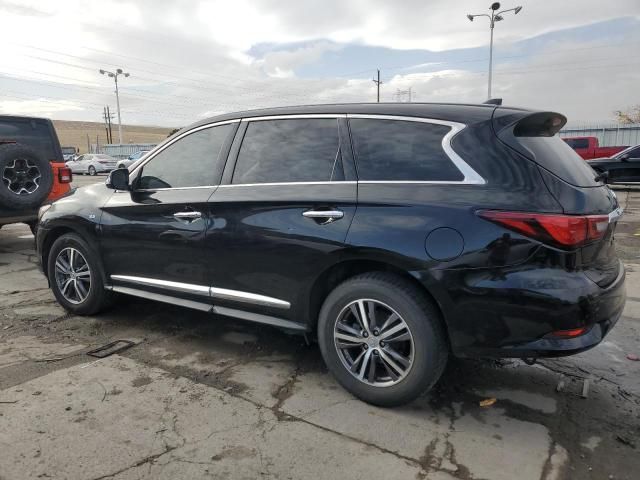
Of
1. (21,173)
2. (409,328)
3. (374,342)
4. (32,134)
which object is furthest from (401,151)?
(32,134)

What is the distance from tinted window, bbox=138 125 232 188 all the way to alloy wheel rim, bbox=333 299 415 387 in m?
1.43

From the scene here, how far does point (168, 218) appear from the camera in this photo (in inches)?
153

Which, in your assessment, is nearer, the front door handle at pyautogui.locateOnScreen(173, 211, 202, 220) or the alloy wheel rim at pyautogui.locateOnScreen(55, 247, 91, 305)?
the front door handle at pyautogui.locateOnScreen(173, 211, 202, 220)

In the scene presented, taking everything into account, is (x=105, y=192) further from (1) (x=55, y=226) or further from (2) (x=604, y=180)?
(2) (x=604, y=180)

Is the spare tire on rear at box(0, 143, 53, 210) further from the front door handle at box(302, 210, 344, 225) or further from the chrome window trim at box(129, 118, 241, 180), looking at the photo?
the front door handle at box(302, 210, 344, 225)

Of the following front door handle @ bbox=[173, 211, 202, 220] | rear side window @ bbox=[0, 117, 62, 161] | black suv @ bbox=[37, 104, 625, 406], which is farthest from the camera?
rear side window @ bbox=[0, 117, 62, 161]

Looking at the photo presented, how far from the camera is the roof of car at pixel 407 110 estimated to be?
9.80 ft

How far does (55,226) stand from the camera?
466 cm

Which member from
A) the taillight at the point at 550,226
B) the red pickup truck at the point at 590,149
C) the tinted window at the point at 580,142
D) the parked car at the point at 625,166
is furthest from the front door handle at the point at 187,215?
the tinted window at the point at 580,142

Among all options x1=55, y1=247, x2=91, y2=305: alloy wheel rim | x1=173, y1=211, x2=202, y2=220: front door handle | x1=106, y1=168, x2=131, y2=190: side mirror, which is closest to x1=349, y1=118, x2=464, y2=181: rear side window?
x1=173, y1=211, x2=202, y2=220: front door handle

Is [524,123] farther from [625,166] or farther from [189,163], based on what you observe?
[625,166]

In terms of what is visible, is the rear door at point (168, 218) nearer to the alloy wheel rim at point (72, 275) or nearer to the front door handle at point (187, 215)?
the front door handle at point (187, 215)

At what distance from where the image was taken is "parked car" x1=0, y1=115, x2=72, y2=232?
20.9 ft

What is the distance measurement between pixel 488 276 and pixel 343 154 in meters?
1.17
